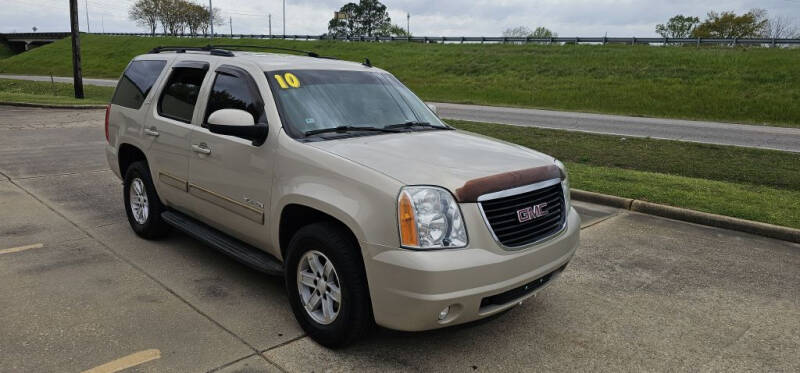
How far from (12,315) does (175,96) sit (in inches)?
84.5

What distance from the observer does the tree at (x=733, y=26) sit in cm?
6138

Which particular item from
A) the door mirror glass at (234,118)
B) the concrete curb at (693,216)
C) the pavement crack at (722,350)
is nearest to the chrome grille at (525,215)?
the pavement crack at (722,350)

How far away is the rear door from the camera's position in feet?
15.8

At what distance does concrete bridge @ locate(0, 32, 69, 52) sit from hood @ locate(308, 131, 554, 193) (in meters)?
96.8

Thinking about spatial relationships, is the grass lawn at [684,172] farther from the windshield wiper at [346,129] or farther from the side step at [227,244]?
the side step at [227,244]

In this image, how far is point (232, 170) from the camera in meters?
4.21

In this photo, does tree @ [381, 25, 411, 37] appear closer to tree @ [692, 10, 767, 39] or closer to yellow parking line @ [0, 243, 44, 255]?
tree @ [692, 10, 767, 39]

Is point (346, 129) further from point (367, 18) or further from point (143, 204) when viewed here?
point (367, 18)

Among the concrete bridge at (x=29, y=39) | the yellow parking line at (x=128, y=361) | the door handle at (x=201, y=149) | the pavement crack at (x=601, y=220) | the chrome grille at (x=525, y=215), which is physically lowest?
the yellow parking line at (x=128, y=361)

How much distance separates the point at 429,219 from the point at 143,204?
141 inches

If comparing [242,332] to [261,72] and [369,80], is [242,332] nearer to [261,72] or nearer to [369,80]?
[261,72]

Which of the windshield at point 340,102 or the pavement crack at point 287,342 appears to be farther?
the windshield at point 340,102

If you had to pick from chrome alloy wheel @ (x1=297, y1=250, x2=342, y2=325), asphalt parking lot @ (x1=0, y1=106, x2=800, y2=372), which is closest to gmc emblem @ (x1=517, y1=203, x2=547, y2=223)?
asphalt parking lot @ (x1=0, y1=106, x2=800, y2=372)

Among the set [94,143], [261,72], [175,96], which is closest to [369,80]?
[261,72]
